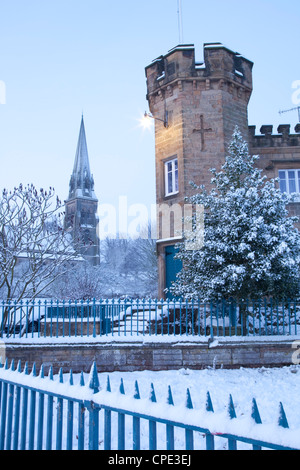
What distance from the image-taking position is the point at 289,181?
15906mm

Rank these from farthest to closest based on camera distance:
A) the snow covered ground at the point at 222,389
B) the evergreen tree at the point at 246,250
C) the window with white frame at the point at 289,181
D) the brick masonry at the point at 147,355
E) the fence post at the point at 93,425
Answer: the window with white frame at the point at 289,181 → the evergreen tree at the point at 246,250 → the brick masonry at the point at 147,355 → the snow covered ground at the point at 222,389 → the fence post at the point at 93,425

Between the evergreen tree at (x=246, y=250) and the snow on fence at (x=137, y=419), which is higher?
the evergreen tree at (x=246, y=250)

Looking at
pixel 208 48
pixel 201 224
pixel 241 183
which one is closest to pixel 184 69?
pixel 208 48

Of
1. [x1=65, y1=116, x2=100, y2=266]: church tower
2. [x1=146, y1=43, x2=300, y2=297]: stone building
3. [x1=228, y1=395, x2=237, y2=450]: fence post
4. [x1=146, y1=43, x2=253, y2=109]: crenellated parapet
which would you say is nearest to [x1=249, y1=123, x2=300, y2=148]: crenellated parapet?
[x1=146, y1=43, x2=300, y2=297]: stone building

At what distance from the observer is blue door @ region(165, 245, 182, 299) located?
14.6m

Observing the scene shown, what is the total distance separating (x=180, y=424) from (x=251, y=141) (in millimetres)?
15587

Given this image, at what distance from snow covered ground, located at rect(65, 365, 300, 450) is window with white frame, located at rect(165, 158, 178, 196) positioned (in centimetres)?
880

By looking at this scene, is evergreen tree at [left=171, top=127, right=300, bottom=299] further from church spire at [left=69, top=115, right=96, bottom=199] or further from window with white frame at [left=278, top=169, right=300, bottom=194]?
church spire at [left=69, top=115, right=96, bottom=199]

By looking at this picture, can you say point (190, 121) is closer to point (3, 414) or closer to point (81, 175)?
point (3, 414)

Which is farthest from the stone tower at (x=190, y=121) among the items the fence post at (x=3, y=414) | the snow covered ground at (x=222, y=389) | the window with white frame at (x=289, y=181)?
the fence post at (x=3, y=414)

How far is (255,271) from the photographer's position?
356 inches

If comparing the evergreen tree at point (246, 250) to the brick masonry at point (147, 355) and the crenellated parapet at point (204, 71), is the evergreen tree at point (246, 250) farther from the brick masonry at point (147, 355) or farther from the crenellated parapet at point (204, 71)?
the crenellated parapet at point (204, 71)

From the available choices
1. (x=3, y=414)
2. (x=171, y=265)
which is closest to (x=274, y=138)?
(x=171, y=265)

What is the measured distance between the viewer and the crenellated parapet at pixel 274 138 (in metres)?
16.0
